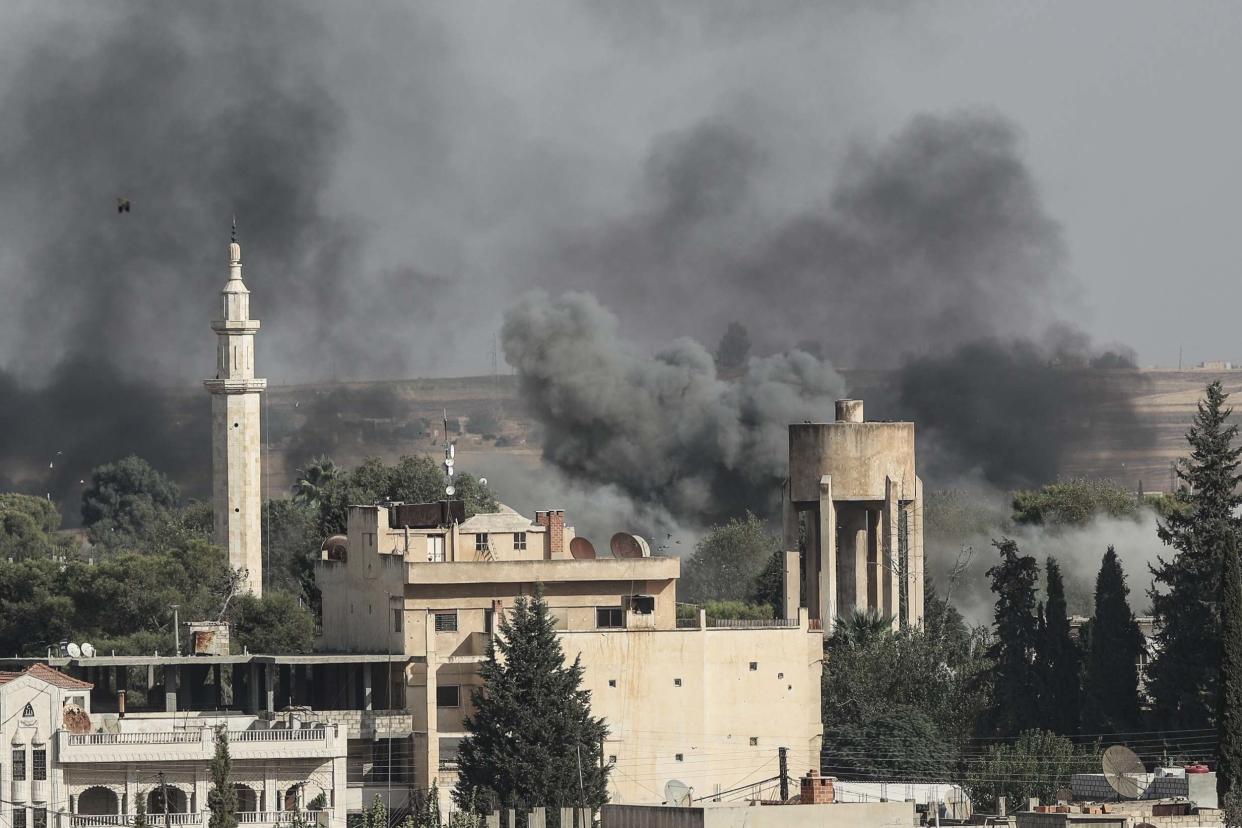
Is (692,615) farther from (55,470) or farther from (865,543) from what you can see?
(55,470)

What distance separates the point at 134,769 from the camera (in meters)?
70.1

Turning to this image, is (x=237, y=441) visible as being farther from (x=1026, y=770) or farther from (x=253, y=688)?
(x=1026, y=770)

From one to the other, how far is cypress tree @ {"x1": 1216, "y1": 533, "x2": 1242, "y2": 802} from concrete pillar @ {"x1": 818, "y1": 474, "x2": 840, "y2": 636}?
17528mm

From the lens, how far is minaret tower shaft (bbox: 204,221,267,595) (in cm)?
11425

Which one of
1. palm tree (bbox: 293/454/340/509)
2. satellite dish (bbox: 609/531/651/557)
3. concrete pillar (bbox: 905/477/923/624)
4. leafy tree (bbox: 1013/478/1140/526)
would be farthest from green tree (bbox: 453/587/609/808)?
palm tree (bbox: 293/454/340/509)

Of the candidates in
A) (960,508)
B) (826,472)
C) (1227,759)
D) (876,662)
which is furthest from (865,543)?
(960,508)

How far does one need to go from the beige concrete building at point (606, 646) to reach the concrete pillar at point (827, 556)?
16.1ft

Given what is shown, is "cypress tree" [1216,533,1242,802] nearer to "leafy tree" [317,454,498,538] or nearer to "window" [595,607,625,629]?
"window" [595,607,625,629]

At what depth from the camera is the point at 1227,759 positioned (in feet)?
217

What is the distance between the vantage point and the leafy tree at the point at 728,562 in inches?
4808

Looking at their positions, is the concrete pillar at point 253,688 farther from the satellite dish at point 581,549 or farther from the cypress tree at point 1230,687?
the cypress tree at point 1230,687

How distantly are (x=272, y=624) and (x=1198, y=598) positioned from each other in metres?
33.5

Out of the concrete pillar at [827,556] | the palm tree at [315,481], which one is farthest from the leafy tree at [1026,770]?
the palm tree at [315,481]

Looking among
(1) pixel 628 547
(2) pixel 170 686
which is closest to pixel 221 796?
(2) pixel 170 686
